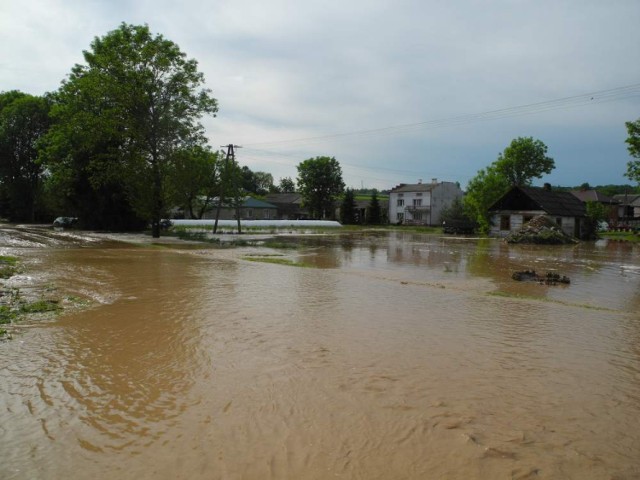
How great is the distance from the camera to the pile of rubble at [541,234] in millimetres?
39969

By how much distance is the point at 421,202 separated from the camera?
269ft

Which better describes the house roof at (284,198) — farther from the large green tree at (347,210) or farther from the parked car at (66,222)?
the parked car at (66,222)

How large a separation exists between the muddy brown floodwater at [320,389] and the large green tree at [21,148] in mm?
54433

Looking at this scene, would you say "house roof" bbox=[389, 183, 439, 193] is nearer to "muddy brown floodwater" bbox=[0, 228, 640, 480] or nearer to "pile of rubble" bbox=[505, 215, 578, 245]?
"pile of rubble" bbox=[505, 215, 578, 245]

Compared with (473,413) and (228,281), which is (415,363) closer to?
(473,413)

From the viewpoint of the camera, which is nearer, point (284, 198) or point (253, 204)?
point (253, 204)

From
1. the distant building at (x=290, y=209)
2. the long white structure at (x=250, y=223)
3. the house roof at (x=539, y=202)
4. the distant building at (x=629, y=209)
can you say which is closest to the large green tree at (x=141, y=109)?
the long white structure at (x=250, y=223)

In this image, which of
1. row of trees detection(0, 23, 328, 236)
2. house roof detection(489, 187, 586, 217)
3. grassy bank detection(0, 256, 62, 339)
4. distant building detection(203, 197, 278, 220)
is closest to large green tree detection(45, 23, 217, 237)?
row of trees detection(0, 23, 328, 236)

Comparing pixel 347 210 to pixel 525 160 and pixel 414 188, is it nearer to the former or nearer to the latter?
pixel 414 188

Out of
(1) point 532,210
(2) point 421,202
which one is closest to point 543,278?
(1) point 532,210

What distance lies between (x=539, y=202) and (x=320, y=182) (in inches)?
1701

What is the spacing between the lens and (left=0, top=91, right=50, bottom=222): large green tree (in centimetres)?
5662

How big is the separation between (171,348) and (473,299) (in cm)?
820

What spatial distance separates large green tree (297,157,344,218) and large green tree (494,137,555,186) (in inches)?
1178
